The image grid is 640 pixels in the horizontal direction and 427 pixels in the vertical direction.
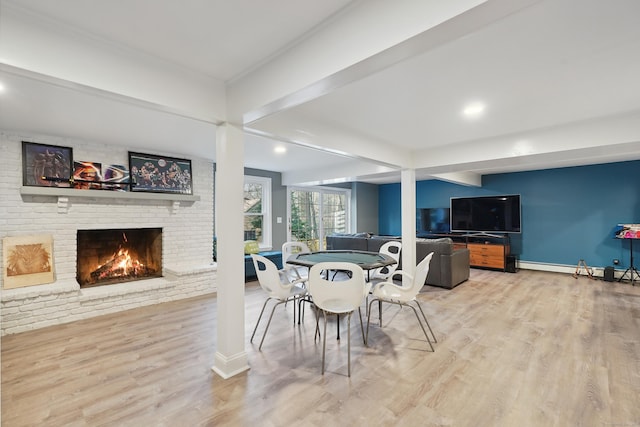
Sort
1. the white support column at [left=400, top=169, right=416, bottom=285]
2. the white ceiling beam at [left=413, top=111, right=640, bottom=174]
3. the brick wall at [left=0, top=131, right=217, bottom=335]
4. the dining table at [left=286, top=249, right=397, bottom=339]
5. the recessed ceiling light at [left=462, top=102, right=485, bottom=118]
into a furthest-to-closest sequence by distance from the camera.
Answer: the white support column at [left=400, top=169, right=416, bottom=285] < the brick wall at [left=0, top=131, right=217, bottom=335] < the dining table at [left=286, top=249, right=397, bottom=339] < the white ceiling beam at [left=413, top=111, right=640, bottom=174] < the recessed ceiling light at [left=462, top=102, right=485, bottom=118]

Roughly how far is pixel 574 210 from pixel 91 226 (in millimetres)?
9022

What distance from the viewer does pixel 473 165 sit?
4.33 m

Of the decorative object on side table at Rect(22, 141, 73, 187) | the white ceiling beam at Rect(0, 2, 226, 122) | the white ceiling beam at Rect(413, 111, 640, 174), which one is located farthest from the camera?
the decorative object on side table at Rect(22, 141, 73, 187)

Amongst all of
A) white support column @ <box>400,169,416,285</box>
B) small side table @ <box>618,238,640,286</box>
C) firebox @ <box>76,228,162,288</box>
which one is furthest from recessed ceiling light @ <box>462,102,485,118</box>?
small side table @ <box>618,238,640,286</box>

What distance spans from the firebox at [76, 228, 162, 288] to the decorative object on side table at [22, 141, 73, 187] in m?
0.84

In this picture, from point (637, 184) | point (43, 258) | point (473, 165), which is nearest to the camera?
point (43, 258)

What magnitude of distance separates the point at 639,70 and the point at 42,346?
5670mm

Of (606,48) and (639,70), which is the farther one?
(639,70)

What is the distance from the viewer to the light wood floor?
6.34ft

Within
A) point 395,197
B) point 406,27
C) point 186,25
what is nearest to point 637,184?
point 395,197

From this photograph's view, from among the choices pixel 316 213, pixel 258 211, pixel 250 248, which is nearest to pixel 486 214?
pixel 316 213

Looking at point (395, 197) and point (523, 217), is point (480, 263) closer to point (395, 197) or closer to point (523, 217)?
point (523, 217)

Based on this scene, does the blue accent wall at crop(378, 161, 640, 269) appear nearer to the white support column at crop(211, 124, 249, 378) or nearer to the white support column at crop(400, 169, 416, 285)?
the white support column at crop(400, 169, 416, 285)

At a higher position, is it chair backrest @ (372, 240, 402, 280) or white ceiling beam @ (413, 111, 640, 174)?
white ceiling beam @ (413, 111, 640, 174)
